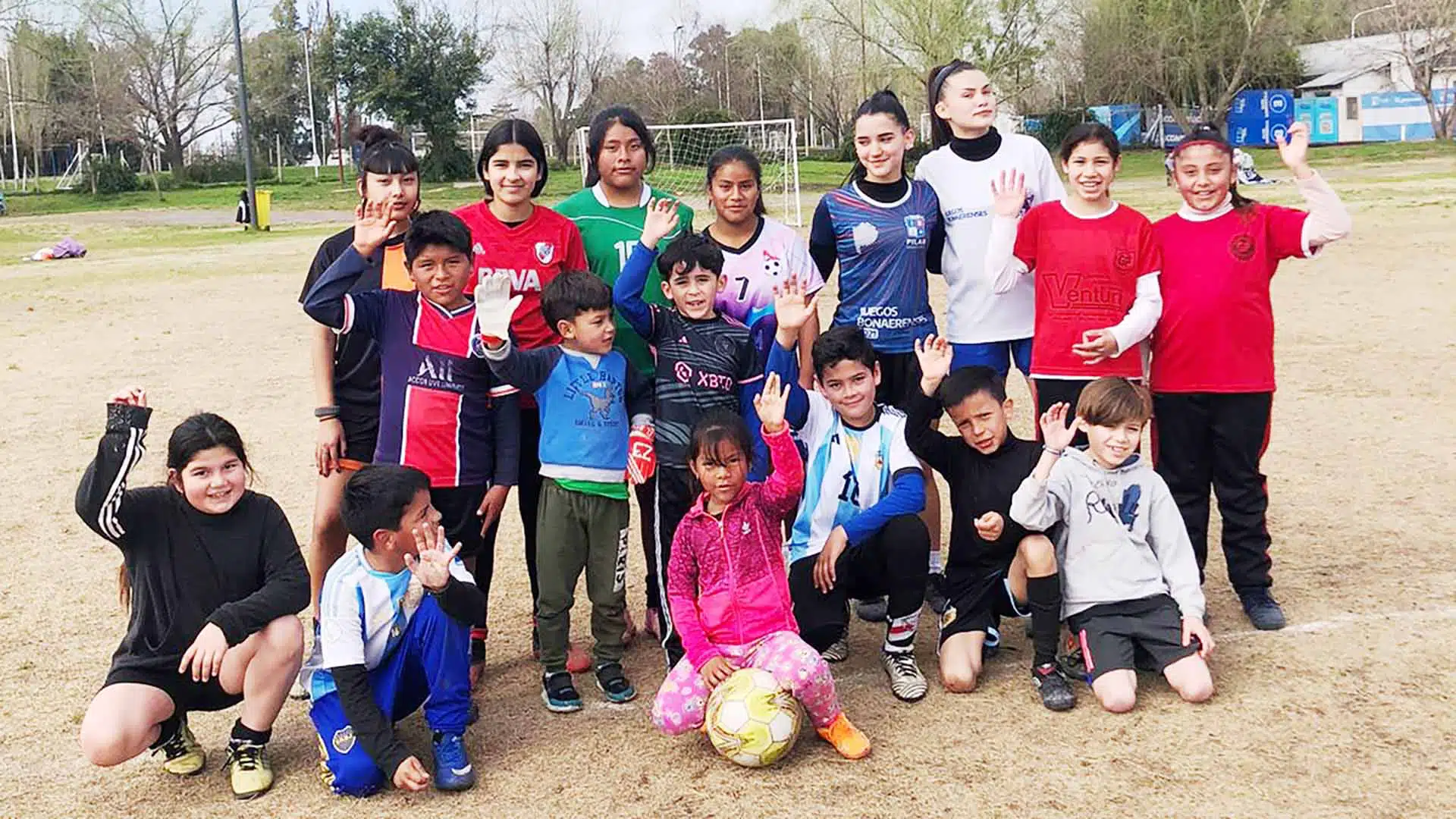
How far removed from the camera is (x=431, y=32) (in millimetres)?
41438

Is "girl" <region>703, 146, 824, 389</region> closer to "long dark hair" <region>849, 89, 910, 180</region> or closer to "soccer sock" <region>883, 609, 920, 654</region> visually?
"long dark hair" <region>849, 89, 910, 180</region>

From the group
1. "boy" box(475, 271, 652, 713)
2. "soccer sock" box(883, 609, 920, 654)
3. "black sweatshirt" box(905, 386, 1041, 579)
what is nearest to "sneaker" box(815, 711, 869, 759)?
"soccer sock" box(883, 609, 920, 654)

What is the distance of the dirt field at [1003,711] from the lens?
11.0 ft

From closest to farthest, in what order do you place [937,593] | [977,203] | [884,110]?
[884,110]
[977,203]
[937,593]

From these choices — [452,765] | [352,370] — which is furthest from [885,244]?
[452,765]

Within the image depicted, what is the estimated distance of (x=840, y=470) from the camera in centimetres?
423

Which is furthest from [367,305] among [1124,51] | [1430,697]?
[1124,51]

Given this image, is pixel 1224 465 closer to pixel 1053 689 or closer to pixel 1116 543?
pixel 1116 543

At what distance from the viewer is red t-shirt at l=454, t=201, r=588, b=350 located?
4.30m

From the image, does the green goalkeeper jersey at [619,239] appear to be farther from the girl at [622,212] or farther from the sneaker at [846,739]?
the sneaker at [846,739]

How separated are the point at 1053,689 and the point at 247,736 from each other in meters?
2.40

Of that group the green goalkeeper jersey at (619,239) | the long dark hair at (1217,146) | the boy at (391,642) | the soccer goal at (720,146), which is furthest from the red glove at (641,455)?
the soccer goal at (720,146)

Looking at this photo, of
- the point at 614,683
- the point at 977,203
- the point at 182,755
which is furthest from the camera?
the point at 977,203

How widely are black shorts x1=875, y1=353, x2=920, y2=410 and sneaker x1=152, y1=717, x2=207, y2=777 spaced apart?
8.46 ft
